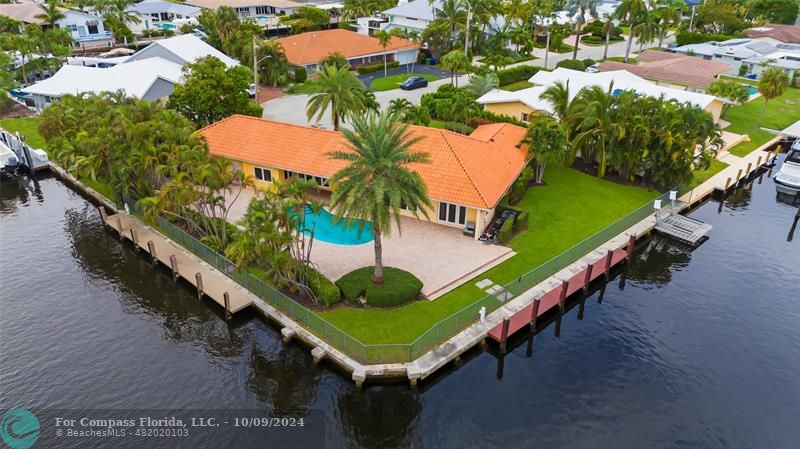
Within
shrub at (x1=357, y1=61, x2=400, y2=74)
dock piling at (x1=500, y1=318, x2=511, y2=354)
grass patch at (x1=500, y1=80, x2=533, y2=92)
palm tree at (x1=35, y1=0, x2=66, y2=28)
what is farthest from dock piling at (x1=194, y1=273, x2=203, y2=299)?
palm tree at (x1=35, y1=0, x2=66, y2=28)

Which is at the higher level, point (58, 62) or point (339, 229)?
point (58, 62)

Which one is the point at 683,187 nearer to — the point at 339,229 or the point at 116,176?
the point at 339,229

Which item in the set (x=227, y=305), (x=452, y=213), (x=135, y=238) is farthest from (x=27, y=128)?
(x=452, y=213)

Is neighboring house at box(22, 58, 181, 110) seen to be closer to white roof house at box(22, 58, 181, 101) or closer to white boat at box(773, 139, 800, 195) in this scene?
white roof house at box(22, 58, 181, 101)

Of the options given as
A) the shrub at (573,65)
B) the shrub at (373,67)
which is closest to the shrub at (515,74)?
the shrub at (573,65)

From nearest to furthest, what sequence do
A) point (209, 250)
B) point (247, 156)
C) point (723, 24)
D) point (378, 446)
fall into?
point (378, 446), point (209, 250), point (247, 156), point (723, 24)

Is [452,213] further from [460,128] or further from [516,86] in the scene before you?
[516,86]

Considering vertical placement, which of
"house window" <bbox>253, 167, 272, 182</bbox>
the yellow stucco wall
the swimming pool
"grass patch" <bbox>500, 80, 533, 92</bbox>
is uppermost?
the yellow stucco wall

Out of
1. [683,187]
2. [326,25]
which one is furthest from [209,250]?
[326,25]
